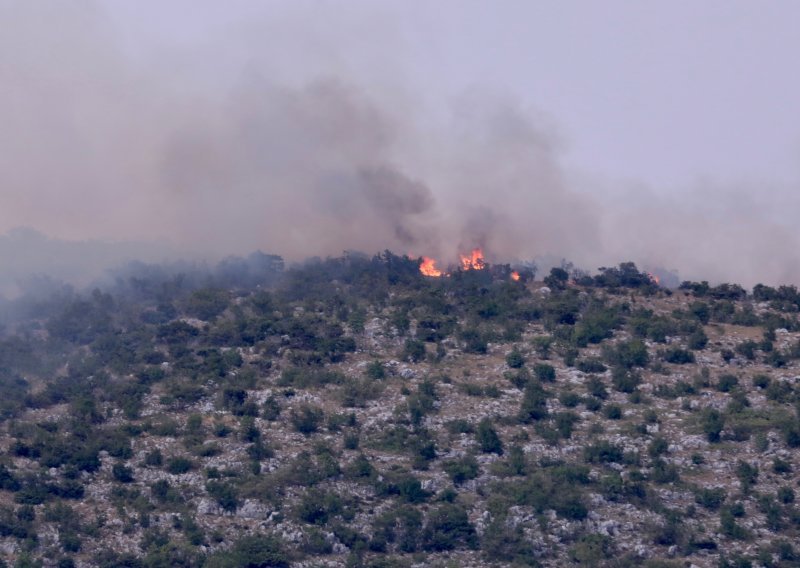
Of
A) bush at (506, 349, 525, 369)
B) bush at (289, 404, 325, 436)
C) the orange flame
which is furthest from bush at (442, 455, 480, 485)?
the orange flame

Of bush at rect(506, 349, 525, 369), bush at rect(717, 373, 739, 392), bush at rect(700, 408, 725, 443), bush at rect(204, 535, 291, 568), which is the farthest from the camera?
bush at rect(506, 349, 525, 369)

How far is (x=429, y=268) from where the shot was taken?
166625 millimetres

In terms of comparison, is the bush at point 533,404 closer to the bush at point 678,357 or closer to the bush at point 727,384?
the bush at point 678,357

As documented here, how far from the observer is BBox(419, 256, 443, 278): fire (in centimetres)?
16524

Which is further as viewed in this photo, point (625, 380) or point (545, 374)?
point (545, 374)

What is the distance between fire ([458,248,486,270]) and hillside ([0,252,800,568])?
5.71 meters

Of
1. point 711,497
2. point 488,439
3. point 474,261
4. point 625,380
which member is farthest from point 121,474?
point 474,261

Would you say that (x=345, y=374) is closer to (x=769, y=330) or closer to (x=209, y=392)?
(x=209, y=392)

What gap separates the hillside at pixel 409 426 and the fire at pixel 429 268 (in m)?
6.60

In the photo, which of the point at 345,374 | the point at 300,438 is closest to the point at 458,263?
the point at 345,374

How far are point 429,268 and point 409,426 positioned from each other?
44.2 metres

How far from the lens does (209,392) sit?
429 ft

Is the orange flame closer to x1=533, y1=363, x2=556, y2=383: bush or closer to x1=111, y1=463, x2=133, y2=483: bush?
x1=533, y1=363, x2=556, y2=383: bush

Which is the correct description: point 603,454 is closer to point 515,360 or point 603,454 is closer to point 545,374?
point 545,374
